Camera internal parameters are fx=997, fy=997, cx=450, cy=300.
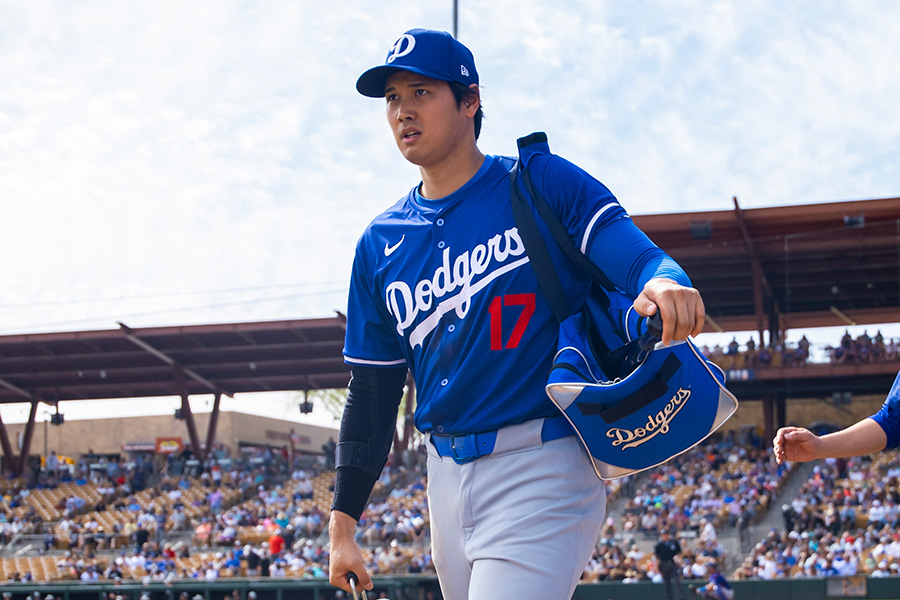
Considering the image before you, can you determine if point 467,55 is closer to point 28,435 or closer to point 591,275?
point 591,275

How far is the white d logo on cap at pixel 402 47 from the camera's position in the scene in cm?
288

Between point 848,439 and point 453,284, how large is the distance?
5.21ft

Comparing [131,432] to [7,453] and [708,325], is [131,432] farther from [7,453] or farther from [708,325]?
[708,325]

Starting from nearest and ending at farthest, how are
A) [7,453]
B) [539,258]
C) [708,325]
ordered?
[539,258]
[708,325]
[7,453]

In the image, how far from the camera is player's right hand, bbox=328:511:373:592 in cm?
298

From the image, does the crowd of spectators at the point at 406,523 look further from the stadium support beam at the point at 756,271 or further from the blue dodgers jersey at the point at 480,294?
the blue dodgers jersey at the point at 480,294

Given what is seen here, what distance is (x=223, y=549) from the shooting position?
2506cm

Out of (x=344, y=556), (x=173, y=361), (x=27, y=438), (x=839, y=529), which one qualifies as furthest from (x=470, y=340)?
(x=27, y=438)

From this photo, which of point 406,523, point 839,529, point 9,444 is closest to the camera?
point 839,529

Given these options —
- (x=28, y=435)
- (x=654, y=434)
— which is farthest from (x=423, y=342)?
(x=28, y=435)

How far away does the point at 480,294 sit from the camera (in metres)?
2.75

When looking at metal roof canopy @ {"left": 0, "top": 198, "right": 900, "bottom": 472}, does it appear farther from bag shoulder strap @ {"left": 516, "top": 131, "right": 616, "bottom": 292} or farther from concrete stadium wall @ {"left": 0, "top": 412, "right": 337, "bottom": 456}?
bag shoulder strap @ {"left": 516, "top": 131, "right": 616, "bottom": 292}

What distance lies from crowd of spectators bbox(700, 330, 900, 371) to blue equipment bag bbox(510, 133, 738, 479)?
2634 centimetres

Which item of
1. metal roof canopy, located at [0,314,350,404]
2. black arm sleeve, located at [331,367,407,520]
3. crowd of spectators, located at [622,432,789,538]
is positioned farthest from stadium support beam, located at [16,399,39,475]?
black arm sleeve, located at [331,367,407,520]
